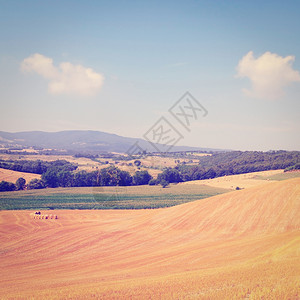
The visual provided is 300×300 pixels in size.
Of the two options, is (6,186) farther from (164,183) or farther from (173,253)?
(173,253)

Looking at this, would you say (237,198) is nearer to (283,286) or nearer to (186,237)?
(186,237)

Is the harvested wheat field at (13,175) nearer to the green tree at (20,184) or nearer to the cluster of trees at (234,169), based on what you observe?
the green tree at (20,184)

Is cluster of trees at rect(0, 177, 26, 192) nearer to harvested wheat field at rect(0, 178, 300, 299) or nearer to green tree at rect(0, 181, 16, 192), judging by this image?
green tree at rect(0, 181, 16, 192)

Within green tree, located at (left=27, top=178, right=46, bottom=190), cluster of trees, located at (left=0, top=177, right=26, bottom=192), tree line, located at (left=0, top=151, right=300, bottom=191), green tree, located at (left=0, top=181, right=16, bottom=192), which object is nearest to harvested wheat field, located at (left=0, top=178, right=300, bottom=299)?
green tree, located at (left=0, top=181, right=16, bottom=192)

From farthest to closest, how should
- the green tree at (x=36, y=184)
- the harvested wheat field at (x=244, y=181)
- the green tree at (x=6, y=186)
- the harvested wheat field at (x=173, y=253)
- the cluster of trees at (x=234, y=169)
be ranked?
the cluster of trees at (x=234, y=169) → the green tree at (x=36, y=184) → the harvested wheat field at (x=244, y=181) → the green tree at (x=6, y=186) → the harvested wheat field at (x=173, y=253)

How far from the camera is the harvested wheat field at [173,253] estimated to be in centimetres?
1438

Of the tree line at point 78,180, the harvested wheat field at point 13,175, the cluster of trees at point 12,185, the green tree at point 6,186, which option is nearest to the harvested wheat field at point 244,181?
the tree line at point 78,180

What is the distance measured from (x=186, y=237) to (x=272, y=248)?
9779 mm

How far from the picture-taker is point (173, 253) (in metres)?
24.1

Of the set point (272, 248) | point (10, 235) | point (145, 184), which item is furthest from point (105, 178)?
point (272, 248)

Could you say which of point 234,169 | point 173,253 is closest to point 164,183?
point 234,169

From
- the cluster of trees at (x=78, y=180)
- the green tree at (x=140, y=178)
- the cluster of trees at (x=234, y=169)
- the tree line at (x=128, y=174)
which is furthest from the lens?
the cluster of trees at (x=234, y=169)

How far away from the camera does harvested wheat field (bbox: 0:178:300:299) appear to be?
47.2 feet

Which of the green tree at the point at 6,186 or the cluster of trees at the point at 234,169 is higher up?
the cluster of trees at the point at 234,169
